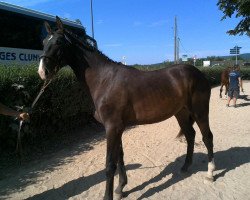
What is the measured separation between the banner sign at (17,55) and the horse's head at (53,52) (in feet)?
22.7

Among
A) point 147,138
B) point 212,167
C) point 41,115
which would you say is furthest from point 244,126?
point 41,115

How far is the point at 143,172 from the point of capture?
5.51 m

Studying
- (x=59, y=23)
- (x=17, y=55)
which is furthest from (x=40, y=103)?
(x=17, y=55)

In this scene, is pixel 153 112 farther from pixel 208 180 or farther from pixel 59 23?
pixel 59 23

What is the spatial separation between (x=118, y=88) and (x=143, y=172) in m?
1.89

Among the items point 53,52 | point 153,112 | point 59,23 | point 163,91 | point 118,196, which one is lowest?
point 118,196

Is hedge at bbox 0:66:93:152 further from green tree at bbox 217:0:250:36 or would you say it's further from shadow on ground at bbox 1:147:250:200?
green tree at bbox 217:0:250:36

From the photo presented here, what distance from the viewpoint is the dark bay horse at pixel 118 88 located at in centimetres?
421

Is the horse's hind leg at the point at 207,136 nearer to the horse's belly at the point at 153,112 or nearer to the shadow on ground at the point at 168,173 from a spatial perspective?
the shadow on ground at the point at 168,173

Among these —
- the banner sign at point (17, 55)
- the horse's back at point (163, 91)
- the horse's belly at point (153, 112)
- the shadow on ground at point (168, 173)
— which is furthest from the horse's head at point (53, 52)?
the banner sign at point (17, 55)

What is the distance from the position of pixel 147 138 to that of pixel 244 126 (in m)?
3.38

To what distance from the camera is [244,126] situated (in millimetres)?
9398

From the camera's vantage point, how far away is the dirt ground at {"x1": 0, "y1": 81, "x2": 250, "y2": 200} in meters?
4.67

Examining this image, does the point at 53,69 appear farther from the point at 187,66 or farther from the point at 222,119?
the point at 222,119
